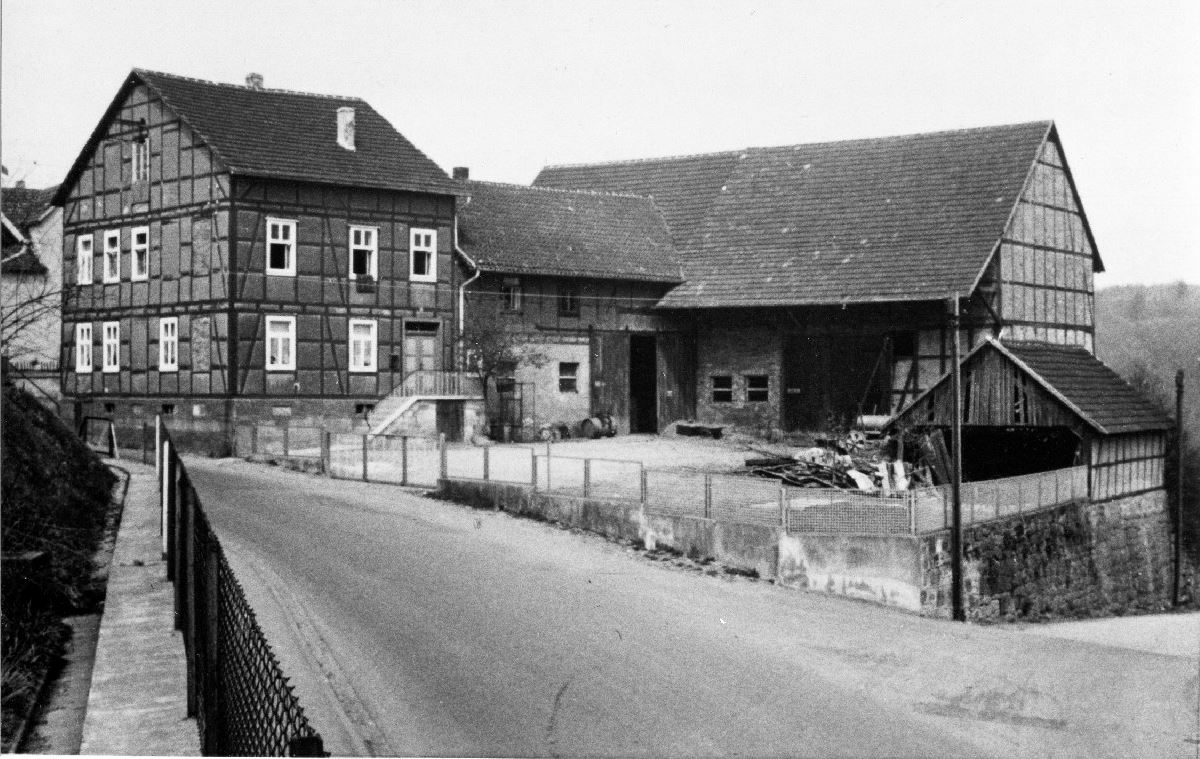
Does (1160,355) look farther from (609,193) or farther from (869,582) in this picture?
(869,582)

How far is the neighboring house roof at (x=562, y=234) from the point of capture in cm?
3447

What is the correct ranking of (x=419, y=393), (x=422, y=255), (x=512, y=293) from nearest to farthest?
(x=419, y=393) < (x=422, y=255) < (x=512, y=293)

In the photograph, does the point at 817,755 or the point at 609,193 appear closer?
the point at 817,755

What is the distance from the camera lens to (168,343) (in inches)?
1183

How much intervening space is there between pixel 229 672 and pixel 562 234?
101ft

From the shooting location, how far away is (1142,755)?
943 centimetres

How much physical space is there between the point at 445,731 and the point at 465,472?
1476 cm

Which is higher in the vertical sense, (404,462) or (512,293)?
(512,293)

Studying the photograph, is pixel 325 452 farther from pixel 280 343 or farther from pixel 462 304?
pixel 462 304

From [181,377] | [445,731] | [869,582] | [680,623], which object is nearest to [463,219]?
[181,377]

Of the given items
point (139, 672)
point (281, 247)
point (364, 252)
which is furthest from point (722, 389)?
point (139, 672)

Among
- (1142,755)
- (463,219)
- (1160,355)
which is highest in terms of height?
(463,219)

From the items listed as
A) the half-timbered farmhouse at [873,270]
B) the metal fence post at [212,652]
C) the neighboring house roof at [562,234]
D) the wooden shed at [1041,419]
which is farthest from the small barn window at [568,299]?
the metal fence post at [212,652]

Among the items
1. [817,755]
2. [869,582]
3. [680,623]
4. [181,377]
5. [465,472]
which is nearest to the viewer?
[817,755]
